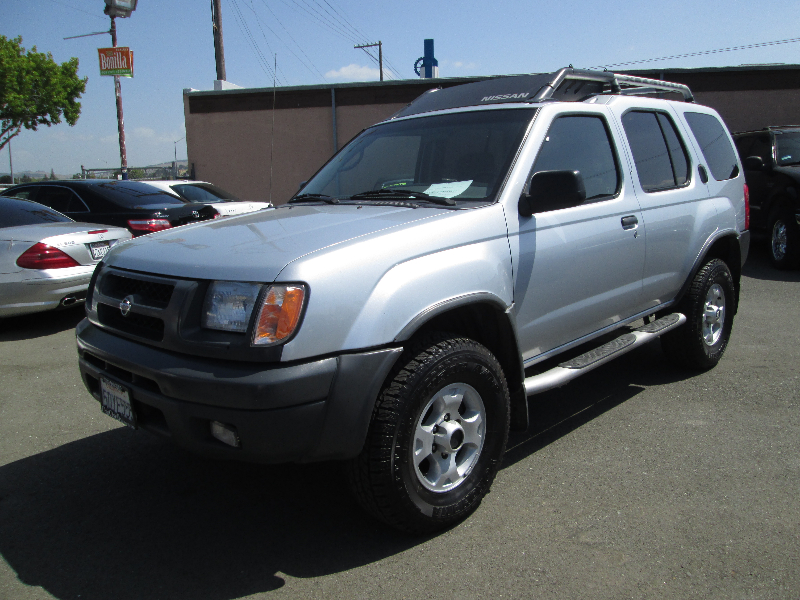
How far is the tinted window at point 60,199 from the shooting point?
8.53 meters

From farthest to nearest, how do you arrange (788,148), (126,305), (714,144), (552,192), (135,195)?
(788,148)
(135,195)
(714,144)
(552,192)
(126,305)

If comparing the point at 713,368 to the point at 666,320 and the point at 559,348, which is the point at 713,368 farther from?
the point at 559,348

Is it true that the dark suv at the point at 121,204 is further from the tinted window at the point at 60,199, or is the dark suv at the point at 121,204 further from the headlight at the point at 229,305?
the headlight at the point at 229,305

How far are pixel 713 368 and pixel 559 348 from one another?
2.18 metres

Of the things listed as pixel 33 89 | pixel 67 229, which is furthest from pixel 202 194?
pixel 33 89

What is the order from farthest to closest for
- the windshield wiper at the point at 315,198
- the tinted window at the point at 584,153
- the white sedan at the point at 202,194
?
the white sedan at the point at 202,194, the windshield wiper at the point at 315,198, the tinted window at the point at 584,153

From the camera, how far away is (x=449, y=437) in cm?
279

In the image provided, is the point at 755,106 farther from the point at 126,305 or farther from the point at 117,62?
the point at 126,305

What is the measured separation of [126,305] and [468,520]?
5.87 ft

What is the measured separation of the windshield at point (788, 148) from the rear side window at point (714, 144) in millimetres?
5476

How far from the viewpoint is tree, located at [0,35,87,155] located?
101 feet

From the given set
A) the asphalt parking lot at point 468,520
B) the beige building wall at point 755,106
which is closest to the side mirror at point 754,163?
the asphalt parking lot at point 468,520

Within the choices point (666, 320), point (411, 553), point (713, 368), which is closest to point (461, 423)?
point (411, 553)

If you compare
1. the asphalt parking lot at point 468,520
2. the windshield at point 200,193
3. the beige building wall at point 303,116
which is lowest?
the asphalt parking lot at point 468,520
